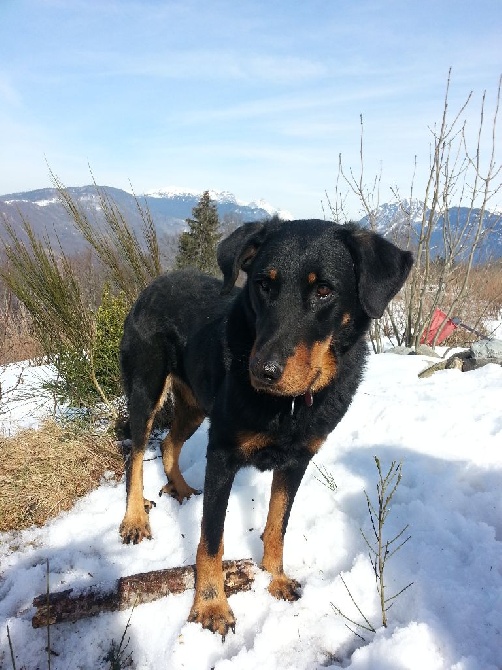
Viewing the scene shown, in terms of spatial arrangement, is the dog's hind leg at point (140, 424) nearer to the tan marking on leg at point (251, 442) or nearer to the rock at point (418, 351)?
the tan marking on leg at point (251, 442)

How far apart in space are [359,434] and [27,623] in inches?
111

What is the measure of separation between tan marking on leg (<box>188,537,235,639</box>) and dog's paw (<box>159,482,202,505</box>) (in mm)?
1169

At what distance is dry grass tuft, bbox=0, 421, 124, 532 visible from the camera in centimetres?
338

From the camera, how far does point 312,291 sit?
2205mm

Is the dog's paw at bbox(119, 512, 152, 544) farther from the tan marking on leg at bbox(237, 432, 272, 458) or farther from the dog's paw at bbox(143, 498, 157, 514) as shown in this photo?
the tan marking on leg at bbox(237, 432, 272, 458)

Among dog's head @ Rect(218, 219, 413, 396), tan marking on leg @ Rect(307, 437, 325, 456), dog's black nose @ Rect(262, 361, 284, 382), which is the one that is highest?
dog's head @ Rect(218, 219, 413, 396)

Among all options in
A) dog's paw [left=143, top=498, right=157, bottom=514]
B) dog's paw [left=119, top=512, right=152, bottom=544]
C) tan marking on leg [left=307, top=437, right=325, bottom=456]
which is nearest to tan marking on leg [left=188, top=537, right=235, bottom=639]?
tan marking on leg [left=307, top=437, right=325, bottom=456]

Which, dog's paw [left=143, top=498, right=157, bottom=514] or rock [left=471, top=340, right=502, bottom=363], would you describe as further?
rock [left=471, top=340, right=502, bottom=363]

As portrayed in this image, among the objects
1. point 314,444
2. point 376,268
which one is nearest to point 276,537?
point 314,444

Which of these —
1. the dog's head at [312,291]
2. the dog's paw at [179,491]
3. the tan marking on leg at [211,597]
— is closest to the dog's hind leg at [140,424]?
the dog's paw at [179,491]

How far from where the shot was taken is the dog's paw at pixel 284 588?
8.38 feet

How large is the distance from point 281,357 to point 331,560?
60.7 inches

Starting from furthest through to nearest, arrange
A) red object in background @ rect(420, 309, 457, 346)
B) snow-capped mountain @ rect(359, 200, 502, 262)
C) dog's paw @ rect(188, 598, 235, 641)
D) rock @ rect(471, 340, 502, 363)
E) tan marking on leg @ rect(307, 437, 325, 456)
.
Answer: red object in background @ rect(420, 309, 457, 346), snow-capped mountain @ rect(359, 200, 502, 262), rock @ rect(471, 340, 502, 363), tan marking on leg @ rect(307, 437, 325, 456), dog's paw @ rect(188, 598, 235, 641)

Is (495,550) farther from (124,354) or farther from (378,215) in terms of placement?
(378,215)
